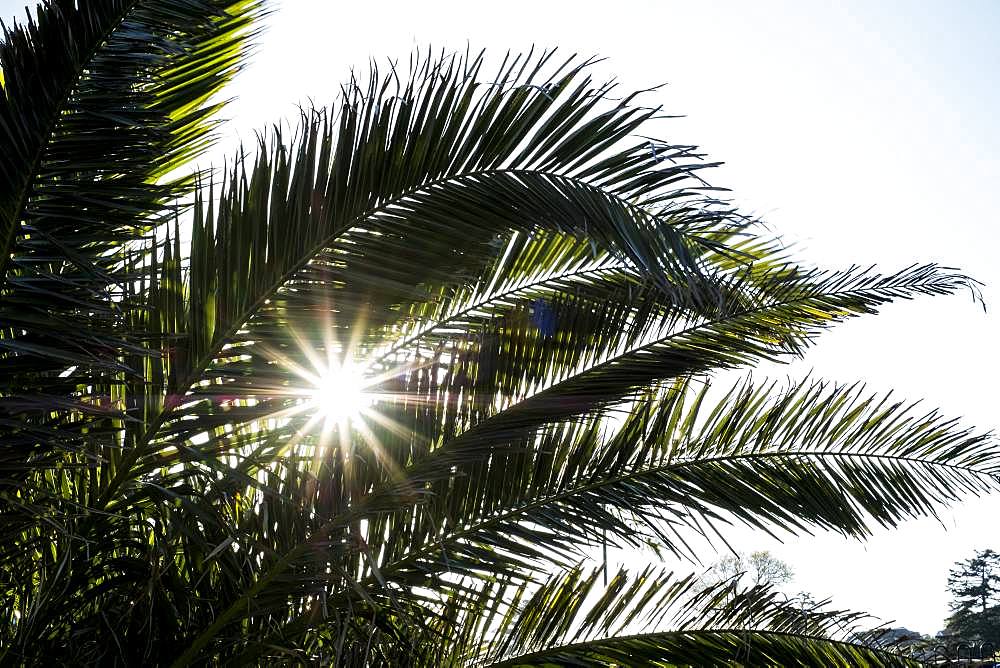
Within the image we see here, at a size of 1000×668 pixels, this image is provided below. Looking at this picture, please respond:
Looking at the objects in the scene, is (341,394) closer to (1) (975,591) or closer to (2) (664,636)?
(2) (664,636)

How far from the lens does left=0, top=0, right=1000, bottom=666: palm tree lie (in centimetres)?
256

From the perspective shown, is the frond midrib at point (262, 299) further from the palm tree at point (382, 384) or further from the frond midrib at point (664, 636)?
the frond midrib at point (664, 636)

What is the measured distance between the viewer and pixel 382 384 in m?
3.32

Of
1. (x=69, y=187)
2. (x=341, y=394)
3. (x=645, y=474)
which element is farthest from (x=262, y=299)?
(x=645, y=474)

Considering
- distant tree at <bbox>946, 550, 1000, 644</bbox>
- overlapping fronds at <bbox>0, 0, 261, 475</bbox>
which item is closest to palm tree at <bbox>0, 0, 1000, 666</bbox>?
overlapping fronds at <bbox>0, 0, 261, 475</bbox>

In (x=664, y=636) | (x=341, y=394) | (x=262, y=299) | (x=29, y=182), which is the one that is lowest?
(x=664, y=636)

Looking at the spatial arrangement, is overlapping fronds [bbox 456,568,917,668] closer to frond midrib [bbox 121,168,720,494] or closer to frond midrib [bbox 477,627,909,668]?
frond midrib [bbox 477,627,909,668]

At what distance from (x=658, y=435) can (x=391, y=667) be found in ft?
4.85

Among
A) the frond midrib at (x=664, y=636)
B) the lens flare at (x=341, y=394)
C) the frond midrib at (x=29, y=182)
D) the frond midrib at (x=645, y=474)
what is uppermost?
the frond midrib at (x=29, y=182)

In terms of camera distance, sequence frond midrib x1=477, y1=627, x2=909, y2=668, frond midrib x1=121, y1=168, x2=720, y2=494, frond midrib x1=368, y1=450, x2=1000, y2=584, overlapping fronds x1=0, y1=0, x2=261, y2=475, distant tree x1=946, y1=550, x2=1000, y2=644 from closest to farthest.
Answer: overlapping fronds x1=0, y1=0, x2=261, y2=475, frond midrib x1=121, y1=168, x2=720, y2=494, frond midrib x1=368, y1=450, x2=1000, y2=584, frond midrib x1=477, y1=627, x2=909, y2=668, distant tree x1=946, y1=550, x2=1000, y2=644

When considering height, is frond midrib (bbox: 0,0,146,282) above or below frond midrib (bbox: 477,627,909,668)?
above

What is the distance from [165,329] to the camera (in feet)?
9.56

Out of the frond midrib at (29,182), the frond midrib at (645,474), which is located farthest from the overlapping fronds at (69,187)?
the frond midrib at (645,474)

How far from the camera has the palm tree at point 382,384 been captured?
101 inches
